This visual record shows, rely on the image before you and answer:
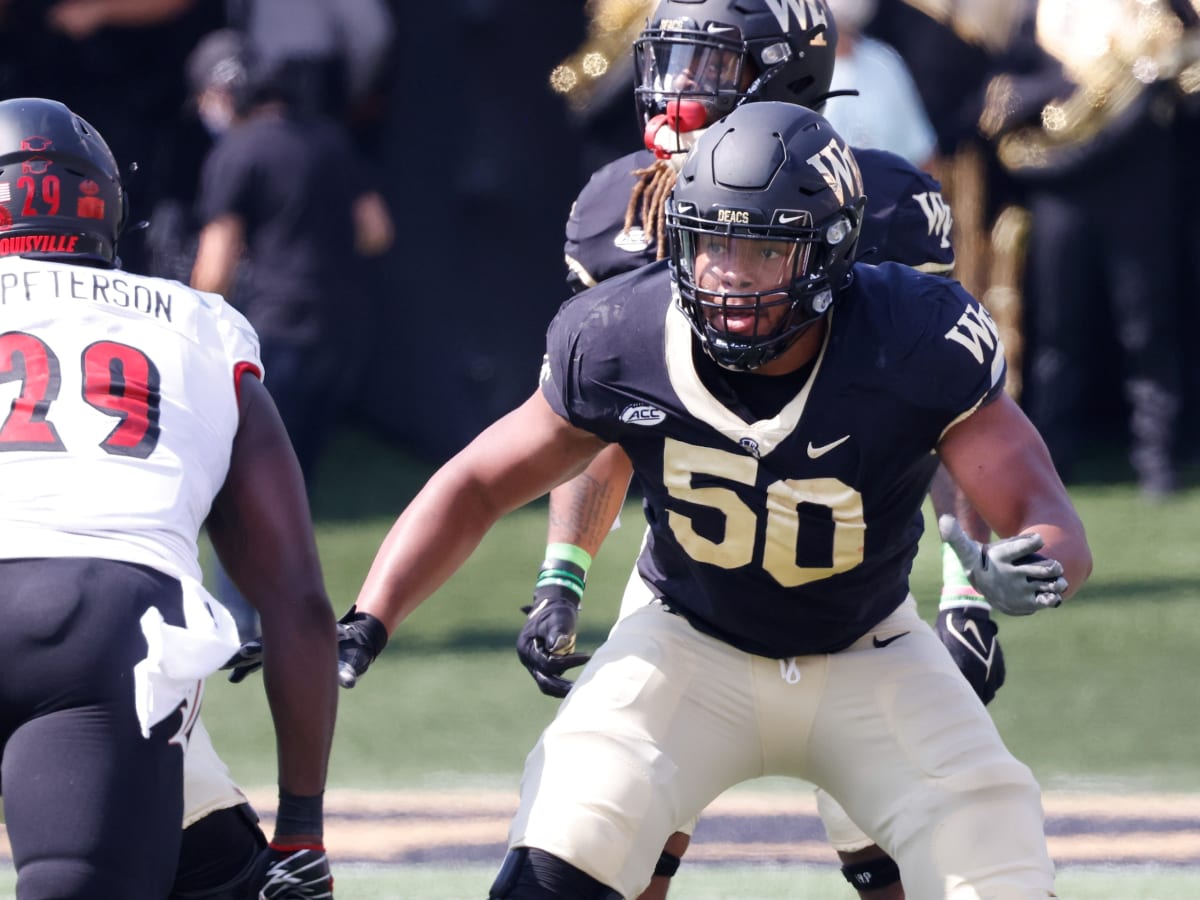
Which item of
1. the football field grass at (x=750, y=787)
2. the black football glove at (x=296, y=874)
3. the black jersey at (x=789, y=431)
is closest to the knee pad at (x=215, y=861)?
the black football glove at (x=296, y=874)

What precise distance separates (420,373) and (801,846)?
494 centimetres

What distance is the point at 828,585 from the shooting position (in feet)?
12.3

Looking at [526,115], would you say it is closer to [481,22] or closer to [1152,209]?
[481,22]

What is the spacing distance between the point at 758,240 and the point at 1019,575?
77 centimetres

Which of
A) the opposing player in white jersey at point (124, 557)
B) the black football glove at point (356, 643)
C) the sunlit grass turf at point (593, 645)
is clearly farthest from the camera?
the sunlit grass turf at point (593, 645)

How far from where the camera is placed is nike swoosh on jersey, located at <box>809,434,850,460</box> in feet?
11.7

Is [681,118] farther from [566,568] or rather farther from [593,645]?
[593,645]

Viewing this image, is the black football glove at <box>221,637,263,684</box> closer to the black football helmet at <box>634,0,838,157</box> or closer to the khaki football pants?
the khaki football pants

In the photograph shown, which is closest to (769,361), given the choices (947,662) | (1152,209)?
(947,662)

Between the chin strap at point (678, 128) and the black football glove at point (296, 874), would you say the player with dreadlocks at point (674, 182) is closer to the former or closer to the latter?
the chin strap at point (678, 128)

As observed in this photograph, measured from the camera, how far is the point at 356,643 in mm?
3701

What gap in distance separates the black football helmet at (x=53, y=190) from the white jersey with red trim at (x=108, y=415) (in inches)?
5.1

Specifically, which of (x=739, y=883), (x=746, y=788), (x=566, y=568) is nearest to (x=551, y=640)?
(x=566, y=568)

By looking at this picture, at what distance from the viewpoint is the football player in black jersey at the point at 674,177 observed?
4375 millimetres
